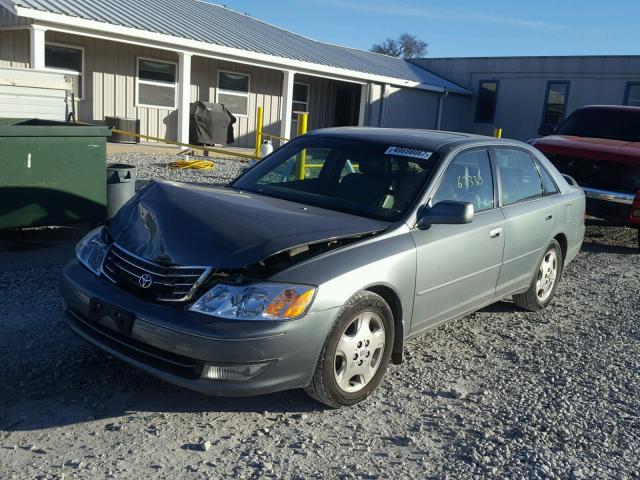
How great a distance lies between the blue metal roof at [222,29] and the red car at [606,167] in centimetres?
937

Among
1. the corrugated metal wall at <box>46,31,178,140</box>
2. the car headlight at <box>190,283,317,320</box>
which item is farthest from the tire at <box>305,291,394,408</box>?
the corrugated metal wall at <box>46,31,178,140</box>

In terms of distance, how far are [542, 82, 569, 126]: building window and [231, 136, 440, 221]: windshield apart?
2076 cm

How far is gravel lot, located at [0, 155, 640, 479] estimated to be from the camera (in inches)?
125

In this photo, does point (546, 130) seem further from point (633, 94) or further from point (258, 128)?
point (633, 94)

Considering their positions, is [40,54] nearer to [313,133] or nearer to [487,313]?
[313,133]

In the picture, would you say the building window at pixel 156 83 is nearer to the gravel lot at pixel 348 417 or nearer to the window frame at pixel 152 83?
the window frame at pixel 152 83

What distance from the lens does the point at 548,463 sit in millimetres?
3336

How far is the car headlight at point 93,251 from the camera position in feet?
12.9

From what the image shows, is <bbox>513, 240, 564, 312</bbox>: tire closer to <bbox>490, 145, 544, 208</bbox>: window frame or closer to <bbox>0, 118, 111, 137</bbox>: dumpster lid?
<bbox>490, 145, 544, 208</bbox>: window frame

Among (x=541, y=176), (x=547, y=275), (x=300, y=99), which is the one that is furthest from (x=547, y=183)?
(x=300, y=99)

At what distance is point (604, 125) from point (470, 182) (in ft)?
21.6

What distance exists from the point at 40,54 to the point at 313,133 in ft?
30.3

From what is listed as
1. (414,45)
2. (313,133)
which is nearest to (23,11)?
(313,133)

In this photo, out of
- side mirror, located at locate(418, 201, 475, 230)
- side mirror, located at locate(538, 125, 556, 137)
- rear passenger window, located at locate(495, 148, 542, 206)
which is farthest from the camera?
side mirror, located at locate(538, 125, 556, 137)
